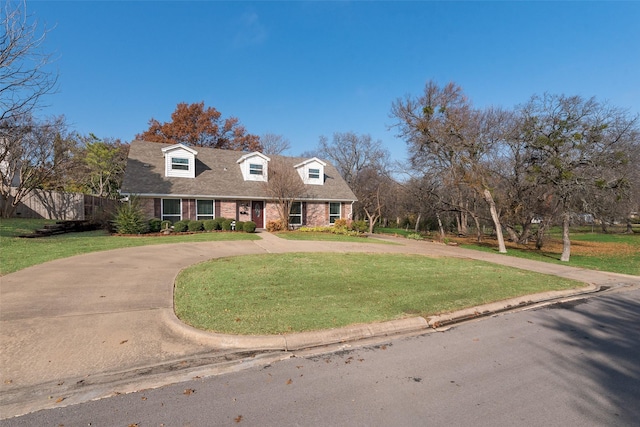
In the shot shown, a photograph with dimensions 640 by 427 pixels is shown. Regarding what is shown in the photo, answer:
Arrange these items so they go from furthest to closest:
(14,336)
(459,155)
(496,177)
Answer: (496,177), (459,155), (14,336)

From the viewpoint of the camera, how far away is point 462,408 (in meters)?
2.87

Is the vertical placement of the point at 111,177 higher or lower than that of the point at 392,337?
higher

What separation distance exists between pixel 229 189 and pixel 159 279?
1356 centimetres

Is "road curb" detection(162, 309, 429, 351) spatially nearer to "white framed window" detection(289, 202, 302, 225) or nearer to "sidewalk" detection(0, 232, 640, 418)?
"sidewalk" detection(0, 232, 640, 418)

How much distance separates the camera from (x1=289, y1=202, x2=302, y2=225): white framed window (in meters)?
21.9

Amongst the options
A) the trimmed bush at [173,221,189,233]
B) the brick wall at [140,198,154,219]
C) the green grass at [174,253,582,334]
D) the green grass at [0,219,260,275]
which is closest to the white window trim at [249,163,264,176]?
the trimmed bush at [173,221,189,233]

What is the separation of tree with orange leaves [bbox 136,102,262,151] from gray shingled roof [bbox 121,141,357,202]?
42.3 feet

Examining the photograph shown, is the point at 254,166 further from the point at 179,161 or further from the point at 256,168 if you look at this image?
the point at 179,161

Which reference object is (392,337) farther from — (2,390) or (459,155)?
(459,155)

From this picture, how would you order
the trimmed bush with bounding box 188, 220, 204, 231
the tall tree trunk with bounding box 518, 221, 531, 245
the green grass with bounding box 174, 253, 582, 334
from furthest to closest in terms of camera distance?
the tall tree trunk with bounding box 518, 221, 531, 245
the trimmed bush with bounding box 188, 220, 204, 231
the green grass with bounding box 174, 253, 582, 334

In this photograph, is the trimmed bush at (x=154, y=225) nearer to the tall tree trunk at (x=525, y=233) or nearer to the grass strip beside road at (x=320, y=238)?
the grass strip beside road at (x=320, y=238)

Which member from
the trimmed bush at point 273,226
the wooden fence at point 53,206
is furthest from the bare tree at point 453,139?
the wooden fence at point 53,206

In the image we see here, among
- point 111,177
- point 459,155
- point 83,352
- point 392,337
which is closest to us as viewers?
point 83,352

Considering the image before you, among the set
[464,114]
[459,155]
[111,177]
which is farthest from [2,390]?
[111,177]
